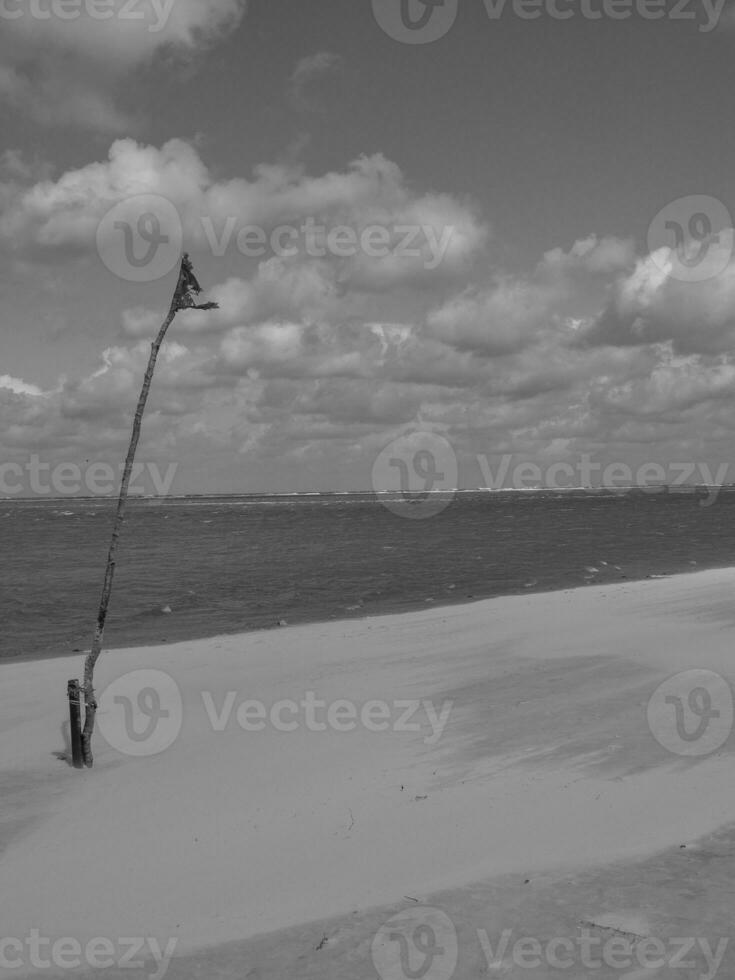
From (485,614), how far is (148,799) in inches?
644

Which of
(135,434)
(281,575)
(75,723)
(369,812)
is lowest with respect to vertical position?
(369,812)

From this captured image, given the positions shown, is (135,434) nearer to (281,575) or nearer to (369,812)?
(369,812)

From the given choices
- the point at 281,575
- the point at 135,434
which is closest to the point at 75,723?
the point at 135,434

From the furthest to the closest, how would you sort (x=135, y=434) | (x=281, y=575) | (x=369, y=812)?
Result: (x=281, y=575) → (x=135, y=434) → (x=369, y=812)

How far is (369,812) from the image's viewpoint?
1079 cm

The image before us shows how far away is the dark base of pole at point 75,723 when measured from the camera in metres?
12.9

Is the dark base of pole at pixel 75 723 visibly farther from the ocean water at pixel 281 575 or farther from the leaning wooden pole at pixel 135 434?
the ocean water at pixel 281 575

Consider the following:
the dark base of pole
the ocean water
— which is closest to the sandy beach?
the dark base of pole

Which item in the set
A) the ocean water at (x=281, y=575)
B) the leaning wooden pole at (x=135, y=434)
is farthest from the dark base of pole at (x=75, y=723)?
the ocean water at (x=281, y=575)

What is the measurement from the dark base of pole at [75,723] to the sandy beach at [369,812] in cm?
27

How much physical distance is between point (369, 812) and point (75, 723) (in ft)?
16.8

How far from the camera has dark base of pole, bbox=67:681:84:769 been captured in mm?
12945

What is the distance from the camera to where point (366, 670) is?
746 inches

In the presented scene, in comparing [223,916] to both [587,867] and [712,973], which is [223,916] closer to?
[587,867]
